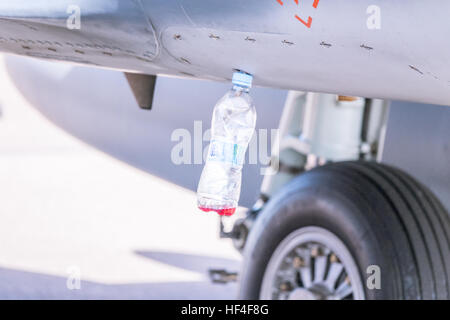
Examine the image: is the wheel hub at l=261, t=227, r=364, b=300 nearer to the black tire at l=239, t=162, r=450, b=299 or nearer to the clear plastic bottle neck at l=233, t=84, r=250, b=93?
the black tire at l=239, t=162, r=450, b=299

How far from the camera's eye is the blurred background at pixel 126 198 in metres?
3.76

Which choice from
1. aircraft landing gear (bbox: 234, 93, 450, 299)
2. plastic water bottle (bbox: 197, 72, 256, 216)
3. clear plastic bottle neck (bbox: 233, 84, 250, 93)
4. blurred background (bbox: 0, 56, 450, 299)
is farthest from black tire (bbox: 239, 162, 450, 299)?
clear plastic bottle neck (bbox: 233, 84, 250, 93)

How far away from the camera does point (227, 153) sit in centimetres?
227

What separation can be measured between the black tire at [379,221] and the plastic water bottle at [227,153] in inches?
39.3

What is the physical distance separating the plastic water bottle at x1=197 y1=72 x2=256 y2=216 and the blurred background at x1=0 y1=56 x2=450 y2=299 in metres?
1.26

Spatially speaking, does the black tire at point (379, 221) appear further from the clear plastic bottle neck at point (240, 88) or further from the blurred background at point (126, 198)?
the clear plastic bottle neck at point (240, 88)

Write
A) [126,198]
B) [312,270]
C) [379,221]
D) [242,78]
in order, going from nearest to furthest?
[242,78], [379,221], [312,270], [126,198]

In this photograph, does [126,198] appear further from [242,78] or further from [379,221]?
[242,78]

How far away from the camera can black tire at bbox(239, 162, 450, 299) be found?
10.1 feet

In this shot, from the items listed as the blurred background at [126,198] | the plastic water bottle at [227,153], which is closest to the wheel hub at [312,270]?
the blurred background at [126,198]

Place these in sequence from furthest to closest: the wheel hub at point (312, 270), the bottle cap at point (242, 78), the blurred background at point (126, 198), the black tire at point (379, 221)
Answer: the blurred background at point (126, 198) < the wheel hub at point (312, 270) < the black tire at point (379, 221) < the bottle cap at point (242, 78)

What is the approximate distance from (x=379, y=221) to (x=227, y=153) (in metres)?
1.12

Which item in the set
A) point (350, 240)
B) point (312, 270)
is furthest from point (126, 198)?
point (350, 240)
